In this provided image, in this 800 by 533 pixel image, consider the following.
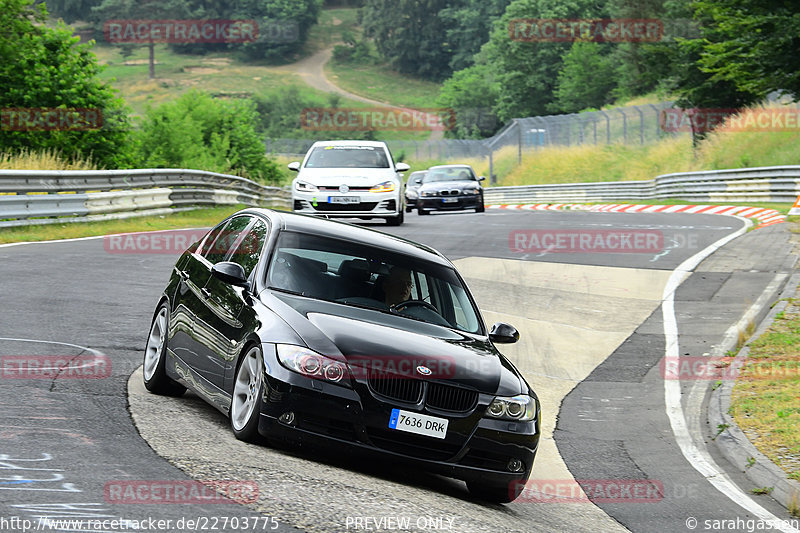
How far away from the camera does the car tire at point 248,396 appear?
6699 mm

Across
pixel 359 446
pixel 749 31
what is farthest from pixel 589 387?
pixel 749 31

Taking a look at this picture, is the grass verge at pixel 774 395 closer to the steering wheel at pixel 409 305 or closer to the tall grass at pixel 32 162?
the steering wheel at pixel 409 305

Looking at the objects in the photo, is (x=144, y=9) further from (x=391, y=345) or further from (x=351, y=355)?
(x=351, y=355)

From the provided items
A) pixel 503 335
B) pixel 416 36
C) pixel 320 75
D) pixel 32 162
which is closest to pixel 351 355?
pixel 503 335

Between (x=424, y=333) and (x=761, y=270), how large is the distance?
39.4 feet

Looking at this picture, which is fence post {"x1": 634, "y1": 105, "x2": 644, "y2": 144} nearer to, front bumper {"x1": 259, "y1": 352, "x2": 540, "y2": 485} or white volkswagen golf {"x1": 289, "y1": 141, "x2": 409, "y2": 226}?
white volkswagen golf {"x1": 289, "y1": 141, "x2": 409, "y2": 226}

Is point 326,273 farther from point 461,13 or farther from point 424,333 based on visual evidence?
point 461,13

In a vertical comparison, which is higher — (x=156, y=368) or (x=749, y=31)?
(x=749, y=31)

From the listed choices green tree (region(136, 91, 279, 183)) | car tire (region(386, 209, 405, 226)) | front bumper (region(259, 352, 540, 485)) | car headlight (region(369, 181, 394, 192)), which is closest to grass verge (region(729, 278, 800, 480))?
front bumper (region(259, 352, 540, 485))

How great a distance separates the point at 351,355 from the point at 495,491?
1312mm

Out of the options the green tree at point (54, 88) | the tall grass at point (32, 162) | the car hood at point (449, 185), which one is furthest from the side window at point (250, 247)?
the car hood at point (449, 185)

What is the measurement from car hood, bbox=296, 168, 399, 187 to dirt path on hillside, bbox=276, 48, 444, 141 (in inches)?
4608

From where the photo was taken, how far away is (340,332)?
270 inches

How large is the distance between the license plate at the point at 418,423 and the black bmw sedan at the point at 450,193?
91.6 ft
